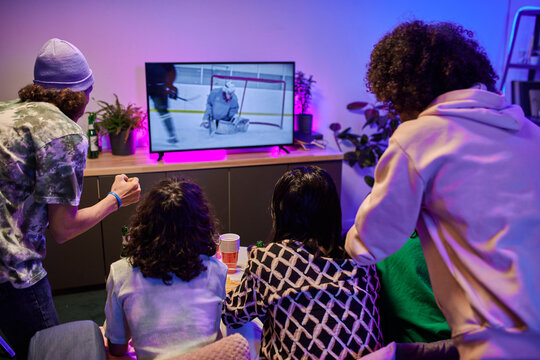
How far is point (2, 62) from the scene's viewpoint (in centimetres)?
309

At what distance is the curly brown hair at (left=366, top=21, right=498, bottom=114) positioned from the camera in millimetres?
1113

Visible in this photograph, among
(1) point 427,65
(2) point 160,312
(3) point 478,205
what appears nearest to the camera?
(3) point 478,205

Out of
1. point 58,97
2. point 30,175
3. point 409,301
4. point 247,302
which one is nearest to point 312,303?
point 247,302

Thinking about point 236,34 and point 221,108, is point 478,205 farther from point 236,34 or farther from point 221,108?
point 236,34

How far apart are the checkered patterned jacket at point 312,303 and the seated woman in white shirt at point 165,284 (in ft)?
0.53

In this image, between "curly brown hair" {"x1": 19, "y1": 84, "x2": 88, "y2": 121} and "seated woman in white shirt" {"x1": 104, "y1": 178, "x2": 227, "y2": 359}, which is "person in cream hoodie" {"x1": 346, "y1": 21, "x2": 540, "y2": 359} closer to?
"seated woman in white shirt" {"x1": 104, "y1": 178, "x2": 227, "y2": 359}

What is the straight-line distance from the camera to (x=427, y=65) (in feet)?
3.67

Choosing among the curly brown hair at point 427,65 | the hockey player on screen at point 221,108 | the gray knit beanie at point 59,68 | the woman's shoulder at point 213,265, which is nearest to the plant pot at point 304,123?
the hockey player on screen at point 221,108

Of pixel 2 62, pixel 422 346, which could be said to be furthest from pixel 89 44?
pixel 422 346

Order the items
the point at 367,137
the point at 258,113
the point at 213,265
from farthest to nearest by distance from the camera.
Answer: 1. the point at 367,137
2. the point at 258,113
3. the point at 213,265

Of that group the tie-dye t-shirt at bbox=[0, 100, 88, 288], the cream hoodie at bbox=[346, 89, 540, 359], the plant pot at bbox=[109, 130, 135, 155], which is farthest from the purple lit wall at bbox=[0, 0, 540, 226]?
the cream hoodie at bbox=[346, 89, 540, 359]

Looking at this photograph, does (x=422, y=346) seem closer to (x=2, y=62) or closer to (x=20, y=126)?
(x=20, y=126)

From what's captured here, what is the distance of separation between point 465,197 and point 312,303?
548mm

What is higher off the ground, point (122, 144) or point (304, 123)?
point (304, 123)
